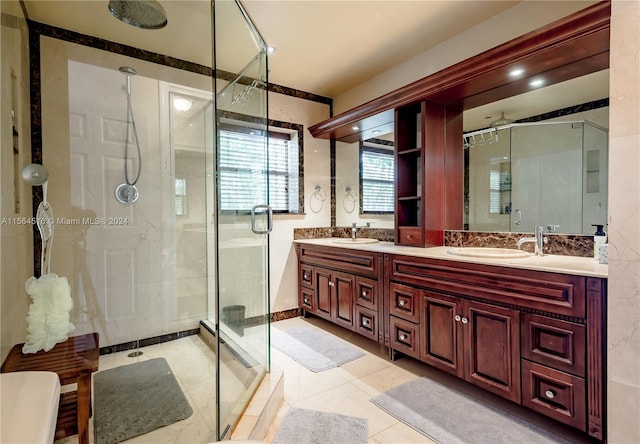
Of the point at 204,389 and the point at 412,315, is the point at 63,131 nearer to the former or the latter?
the point at 204,389

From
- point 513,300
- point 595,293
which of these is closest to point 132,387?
point 513,300

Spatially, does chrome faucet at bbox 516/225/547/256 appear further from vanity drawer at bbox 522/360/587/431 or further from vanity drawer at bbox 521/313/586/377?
vanity drawer at bbox 522/360/587/431

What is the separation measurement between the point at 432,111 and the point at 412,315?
154 cm

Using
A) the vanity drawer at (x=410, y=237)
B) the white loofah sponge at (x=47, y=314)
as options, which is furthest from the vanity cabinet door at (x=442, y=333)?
the white loofah sponge at (x=47, y=314)

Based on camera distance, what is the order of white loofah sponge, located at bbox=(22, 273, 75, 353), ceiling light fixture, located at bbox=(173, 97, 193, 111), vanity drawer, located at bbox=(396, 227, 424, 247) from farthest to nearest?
ceiling light fixture, located at bbox=(173, 97, 193, 111), vanity drawer, located at bbox=(396, 227, 424, 247), white loofah sponge, located at bbox=(22, 273, 75, 353)

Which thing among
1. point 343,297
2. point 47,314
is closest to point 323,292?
point 343,297

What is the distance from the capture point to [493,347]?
169cm

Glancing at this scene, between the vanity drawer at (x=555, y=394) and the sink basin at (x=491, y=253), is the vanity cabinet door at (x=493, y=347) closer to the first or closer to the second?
the vanity drawer at (x=555, y=394)

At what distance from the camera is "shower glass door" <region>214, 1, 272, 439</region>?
1915 mm

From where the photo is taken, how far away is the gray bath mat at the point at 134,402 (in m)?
1.59

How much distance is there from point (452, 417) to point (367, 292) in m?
1.01

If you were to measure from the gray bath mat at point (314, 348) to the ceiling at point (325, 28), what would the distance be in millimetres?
2026

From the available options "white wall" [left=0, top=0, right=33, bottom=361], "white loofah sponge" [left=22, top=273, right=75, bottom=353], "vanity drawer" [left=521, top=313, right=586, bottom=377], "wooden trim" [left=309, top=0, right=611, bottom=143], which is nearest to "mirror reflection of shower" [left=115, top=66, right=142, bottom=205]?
"white wall" [left=0, top=0, right=33, bottom=361]

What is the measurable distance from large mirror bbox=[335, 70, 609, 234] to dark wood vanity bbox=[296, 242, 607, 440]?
642mm
